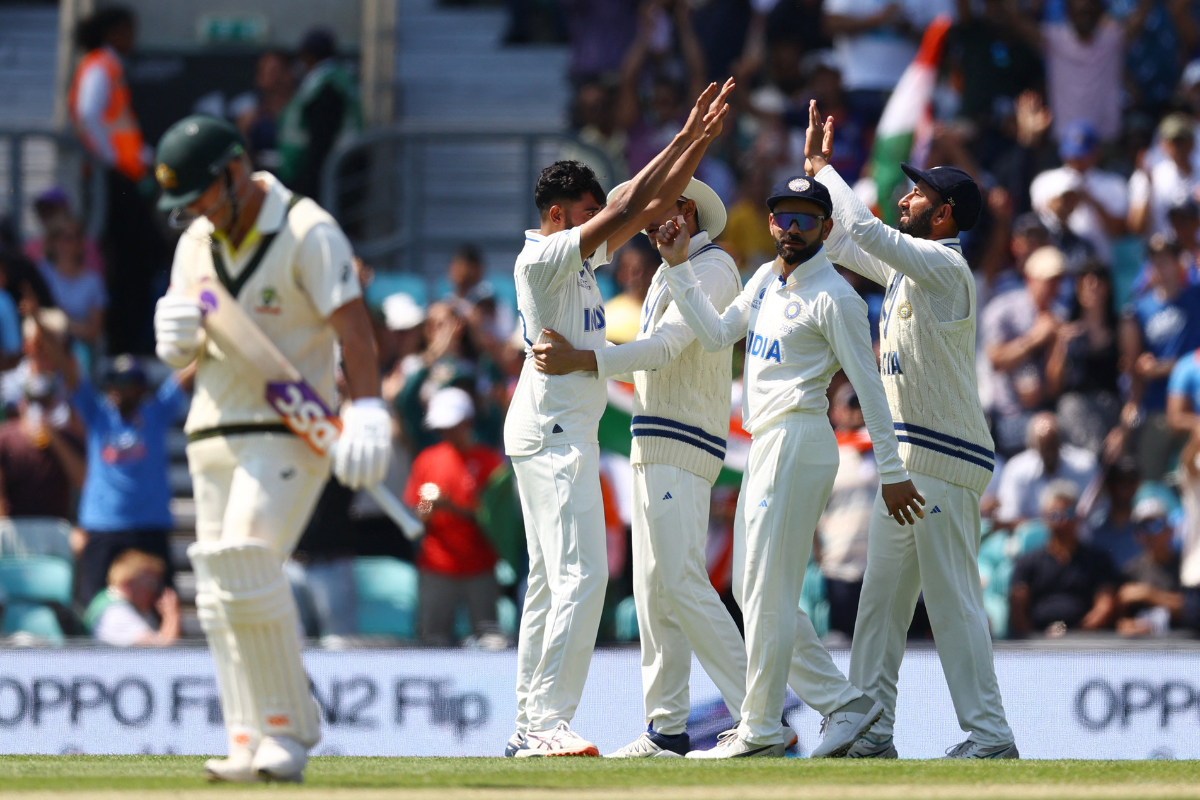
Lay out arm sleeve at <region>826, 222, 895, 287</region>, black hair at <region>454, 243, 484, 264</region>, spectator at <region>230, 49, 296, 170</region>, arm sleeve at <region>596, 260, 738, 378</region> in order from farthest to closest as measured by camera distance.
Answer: spectator at <region>230, 49, 296, 170</region> → black hair at <region>454, 243, 484, 264</region> → arm sleeve at <region>826, 222, 895, 287</region> → arm sleeve at <region>596, 260, 738, 378</region>

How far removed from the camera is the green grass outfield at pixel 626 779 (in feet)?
18.3

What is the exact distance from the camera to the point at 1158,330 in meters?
12.5

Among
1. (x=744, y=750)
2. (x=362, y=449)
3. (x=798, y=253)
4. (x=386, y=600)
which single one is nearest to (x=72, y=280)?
(x=386, y=600)

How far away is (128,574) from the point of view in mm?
10859

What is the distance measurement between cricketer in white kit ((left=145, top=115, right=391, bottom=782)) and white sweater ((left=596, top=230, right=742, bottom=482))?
1845mm

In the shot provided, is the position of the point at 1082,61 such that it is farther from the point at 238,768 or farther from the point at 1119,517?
the point at 238,768

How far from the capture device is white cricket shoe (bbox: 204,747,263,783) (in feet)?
18.8

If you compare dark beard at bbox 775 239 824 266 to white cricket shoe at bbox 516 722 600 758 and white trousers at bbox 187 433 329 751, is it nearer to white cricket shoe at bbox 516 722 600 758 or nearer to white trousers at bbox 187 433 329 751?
white cricket shoe at bbox 516 722 600 758

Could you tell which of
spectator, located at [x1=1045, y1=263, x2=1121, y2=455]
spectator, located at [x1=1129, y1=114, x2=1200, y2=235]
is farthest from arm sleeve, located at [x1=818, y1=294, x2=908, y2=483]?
spectator, located at [x1=1129, y1=114, x2=1200, y2=235]

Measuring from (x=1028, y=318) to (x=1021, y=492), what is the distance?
5.18 ft

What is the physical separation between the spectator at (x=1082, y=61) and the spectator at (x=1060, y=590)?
4619 millimetres

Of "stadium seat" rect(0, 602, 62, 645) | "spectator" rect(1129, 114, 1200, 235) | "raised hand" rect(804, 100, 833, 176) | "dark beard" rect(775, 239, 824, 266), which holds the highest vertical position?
"spectator" rect(1129, 114, 1200, 235)

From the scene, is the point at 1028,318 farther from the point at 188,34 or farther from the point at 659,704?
the point at 188,34

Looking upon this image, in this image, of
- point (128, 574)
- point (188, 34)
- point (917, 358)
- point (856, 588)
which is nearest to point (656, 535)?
point (917, 358)
